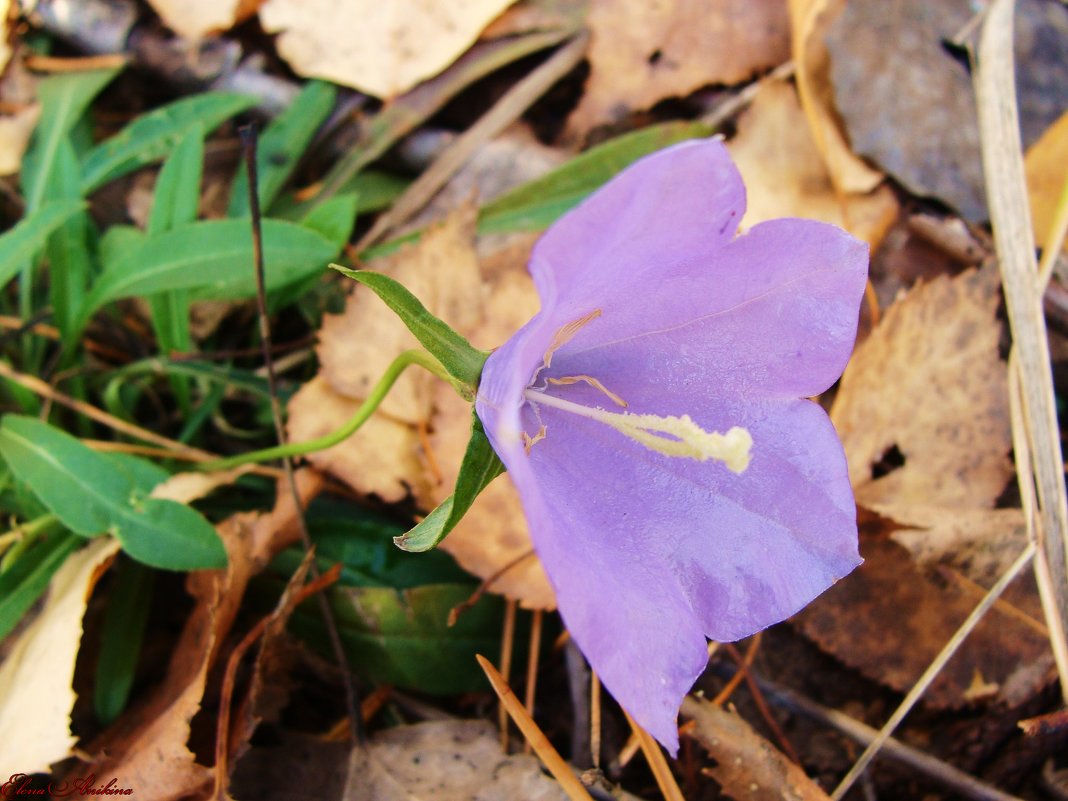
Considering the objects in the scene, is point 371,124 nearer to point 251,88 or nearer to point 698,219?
point 251,88

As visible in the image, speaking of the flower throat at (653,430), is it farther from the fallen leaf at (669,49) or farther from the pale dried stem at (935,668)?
the fallen leaf at (669,49)

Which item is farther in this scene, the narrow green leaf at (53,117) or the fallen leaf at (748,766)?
the narrow green leaf at (53,117)

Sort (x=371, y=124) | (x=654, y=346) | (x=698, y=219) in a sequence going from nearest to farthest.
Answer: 1. (x=698, y=219)
2. (x=654, y=346)
3. (x=371, y=124)

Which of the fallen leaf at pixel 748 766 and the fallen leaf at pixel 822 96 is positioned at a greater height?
the fallen leaf at pixel 822 96

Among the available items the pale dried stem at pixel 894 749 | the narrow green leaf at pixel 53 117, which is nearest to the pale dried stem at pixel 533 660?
the pale dried stem at pixel 894 749

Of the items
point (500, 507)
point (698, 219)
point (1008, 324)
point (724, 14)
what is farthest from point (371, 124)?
point (1008, 324)

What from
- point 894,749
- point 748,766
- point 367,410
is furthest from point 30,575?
point 894,749
